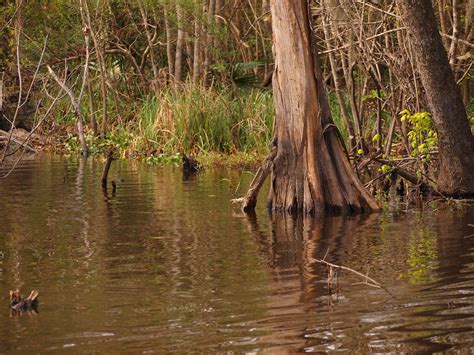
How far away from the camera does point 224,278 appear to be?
9.40 meters

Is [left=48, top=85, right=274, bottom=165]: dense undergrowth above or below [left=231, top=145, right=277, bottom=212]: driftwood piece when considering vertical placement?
above

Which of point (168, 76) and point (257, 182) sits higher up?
point (168, 76)

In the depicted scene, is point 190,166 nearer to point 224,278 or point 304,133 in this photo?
point 304,133

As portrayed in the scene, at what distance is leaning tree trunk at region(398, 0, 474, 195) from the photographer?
13477 mm

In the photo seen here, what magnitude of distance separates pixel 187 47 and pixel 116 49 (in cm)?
192

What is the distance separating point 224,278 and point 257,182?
4.93m

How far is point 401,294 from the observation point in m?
8.27

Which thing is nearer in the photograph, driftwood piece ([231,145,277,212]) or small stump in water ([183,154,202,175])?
driftwood piece ([231,145,277,212])

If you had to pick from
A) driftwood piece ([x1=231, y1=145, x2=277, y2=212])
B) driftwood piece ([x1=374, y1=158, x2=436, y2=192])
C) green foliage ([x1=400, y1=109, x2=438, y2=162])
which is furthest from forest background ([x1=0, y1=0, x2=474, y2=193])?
driftwood piece ([x1=231, y1=145, x2=277, y2=212])

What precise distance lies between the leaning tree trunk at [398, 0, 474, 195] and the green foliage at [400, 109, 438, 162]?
0.21 meters

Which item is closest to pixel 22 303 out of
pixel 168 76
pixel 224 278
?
pixel 224 278

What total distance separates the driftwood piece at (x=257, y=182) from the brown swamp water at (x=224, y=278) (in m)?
0.22

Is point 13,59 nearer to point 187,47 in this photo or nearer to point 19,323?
point 187,47

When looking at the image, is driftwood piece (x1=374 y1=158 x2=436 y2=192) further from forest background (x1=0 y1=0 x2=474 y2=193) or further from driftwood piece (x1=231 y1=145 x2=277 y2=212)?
forest background (x1=0 y1=0 x2=474 y2=193)
